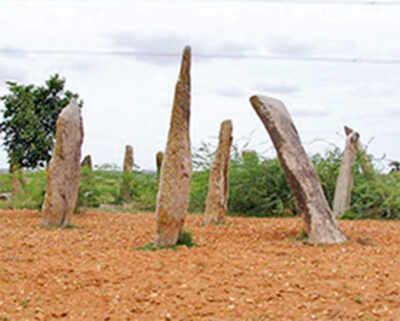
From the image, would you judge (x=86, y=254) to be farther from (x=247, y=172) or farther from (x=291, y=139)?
(x=247, y=172)

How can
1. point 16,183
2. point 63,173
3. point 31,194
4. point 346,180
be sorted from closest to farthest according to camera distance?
point 63,173
point 346,180
point 31,194
point 16,183

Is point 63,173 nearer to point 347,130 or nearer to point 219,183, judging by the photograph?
point 219,183

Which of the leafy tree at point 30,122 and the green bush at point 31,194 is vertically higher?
the leafy tree at point 30,122

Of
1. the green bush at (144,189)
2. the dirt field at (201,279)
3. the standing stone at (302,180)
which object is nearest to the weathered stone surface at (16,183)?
the green bush at (144,189)

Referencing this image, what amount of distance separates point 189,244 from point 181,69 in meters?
2.42

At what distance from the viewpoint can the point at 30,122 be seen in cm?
1428

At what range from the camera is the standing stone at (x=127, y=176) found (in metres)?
15.6

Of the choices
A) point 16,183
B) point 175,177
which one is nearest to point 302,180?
point 175,177

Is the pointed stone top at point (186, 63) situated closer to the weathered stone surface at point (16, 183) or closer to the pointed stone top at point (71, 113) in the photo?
the pointed stone top at point (71, 113)

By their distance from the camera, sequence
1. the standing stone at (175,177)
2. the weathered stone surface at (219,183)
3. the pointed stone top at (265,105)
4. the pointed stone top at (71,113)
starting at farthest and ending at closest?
the weathered stone surface at (219,183) → the pointed stone top at (71,113) → the pointed stone top at (265,105) → the standing stone at (175,177)

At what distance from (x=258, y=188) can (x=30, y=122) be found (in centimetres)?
607

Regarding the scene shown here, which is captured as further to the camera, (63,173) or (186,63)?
(63,173)

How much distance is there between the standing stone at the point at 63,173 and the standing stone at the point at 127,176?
4.95 meters

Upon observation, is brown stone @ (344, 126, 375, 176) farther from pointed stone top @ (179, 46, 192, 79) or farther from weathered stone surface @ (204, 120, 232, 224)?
pointed stone top @ (179, 46, 192, 79)
